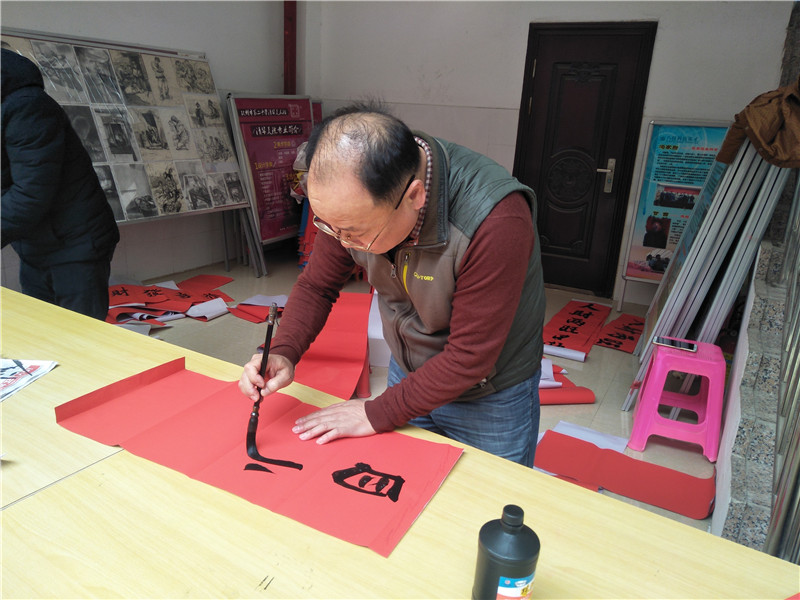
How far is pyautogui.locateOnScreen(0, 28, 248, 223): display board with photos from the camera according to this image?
134 inches

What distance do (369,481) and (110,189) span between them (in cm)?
335

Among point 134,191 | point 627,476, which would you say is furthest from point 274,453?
point 134,191

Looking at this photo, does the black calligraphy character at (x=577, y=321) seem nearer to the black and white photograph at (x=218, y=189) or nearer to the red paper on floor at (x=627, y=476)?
the red paper on floor at (x=627, y=476)

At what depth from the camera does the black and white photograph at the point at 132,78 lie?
3.69m

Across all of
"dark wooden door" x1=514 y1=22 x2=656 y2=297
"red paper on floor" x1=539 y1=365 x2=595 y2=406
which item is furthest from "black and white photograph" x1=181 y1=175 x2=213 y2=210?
"red paper on floor" x1=539 y1=365 x2=595 y2=406

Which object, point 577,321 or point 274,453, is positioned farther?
point 577,321

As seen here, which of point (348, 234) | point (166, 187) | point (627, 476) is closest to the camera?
point (348, 234)

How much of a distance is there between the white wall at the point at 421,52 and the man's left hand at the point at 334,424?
Answer: 3.27m

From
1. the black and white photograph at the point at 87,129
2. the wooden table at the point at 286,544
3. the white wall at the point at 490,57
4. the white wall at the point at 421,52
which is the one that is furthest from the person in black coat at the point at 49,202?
the white wall at the point at 490,57

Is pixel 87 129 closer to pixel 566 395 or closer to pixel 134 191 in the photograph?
pixel 134 191

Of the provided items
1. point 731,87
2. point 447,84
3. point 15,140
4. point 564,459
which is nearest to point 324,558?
point 564,459

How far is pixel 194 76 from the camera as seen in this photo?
4199mm

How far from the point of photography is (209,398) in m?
1.25

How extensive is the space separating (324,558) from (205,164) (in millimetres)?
3943
